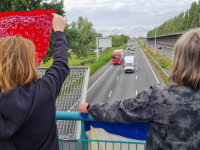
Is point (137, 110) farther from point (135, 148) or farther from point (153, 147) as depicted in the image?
point (135, 148)

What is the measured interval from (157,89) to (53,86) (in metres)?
0.75

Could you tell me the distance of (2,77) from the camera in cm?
134

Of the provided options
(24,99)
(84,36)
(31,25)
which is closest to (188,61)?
(24,99)

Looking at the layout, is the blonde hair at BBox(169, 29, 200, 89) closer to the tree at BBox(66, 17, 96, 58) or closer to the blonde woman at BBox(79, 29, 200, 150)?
the blonde woman at BBox(79, 29, 200, 150)

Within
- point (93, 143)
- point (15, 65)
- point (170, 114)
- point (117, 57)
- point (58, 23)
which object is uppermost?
point (58, 23)

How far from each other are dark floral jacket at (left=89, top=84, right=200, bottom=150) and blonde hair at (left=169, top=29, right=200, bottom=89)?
6 centimetres

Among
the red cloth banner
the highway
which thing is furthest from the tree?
the red cloth banner

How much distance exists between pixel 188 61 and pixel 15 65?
1173mm

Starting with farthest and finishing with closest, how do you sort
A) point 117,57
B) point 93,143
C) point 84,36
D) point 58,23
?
1. point 84,36
2. point 117,57
3. point 93,143
4. point 58,23

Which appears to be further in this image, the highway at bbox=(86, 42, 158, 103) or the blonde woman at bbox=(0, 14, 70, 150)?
the highway at bbox=(86, 42, 158, 103)

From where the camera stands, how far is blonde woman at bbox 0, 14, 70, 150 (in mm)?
1323

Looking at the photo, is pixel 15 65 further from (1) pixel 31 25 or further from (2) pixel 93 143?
(2) pixel 93 143

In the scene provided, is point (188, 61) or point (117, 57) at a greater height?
point (188, 61)

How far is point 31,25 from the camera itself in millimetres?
2273
